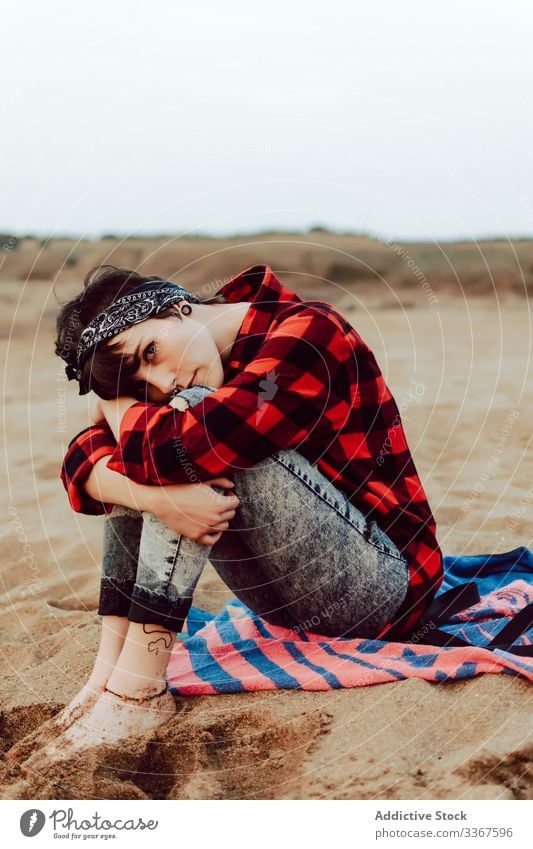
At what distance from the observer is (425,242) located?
271 inches

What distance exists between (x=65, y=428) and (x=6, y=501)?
31.5 inches

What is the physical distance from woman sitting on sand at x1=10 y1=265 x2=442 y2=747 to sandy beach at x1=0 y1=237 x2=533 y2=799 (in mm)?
122

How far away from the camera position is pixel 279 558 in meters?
1.74

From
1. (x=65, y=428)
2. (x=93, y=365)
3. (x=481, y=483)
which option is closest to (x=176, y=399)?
(x=93, y=365)

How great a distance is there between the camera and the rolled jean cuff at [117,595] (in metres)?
1.82

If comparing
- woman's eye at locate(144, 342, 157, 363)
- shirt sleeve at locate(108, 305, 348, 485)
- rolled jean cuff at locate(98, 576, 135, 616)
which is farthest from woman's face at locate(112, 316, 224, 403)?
rolled jean cuff at locate(98, 576, 135, 616)

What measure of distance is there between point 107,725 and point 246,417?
642 mm

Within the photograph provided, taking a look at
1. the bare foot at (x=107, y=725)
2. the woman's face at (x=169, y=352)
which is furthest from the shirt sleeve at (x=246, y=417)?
the bare foot at (x=107, y=725)

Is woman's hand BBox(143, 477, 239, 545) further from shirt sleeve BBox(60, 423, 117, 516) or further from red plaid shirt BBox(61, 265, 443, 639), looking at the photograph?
shirt sleeve BBox(60, 423, 117, 516)

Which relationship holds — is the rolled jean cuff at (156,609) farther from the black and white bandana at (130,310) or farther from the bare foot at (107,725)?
the black and white bandana at (130,310)

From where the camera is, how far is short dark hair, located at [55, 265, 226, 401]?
5.92 feet

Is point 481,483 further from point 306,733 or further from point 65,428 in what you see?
point 65,428

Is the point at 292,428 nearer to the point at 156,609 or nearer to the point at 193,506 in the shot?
the point at 193,506

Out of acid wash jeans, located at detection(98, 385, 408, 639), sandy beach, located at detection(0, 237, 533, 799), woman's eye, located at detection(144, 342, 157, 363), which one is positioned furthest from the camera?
woman's eye, located at detection(144, 342, 157, 363)
